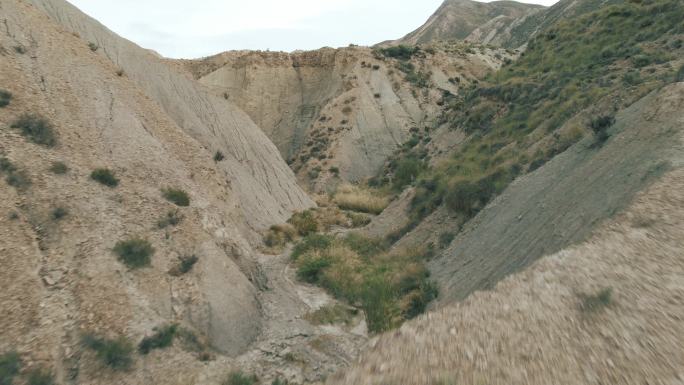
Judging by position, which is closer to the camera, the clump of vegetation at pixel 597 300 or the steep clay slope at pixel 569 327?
the steep clay slope at pixel 569 327

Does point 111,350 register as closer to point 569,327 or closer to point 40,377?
point 40,377

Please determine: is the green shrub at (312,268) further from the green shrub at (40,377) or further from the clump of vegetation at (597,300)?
the clump of vegetation at (597,300)

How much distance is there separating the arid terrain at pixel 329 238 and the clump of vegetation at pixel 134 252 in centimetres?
7

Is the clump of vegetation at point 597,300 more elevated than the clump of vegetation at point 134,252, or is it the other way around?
the clump of vegetation at point 597,300

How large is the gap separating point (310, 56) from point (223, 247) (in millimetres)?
50262

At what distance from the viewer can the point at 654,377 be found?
4980 millimetres

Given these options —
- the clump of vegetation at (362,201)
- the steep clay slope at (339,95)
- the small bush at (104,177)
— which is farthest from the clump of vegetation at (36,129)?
the steep clay slope at (339,95)

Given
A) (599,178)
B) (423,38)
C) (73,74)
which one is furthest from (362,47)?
(423,38)

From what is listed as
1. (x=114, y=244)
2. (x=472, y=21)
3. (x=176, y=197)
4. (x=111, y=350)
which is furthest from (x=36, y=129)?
(x=472, y=21)

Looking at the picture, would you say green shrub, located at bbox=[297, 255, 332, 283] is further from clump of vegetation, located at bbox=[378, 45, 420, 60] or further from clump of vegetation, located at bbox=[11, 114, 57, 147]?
clump of vegetation, located at bbox=[378, 45, 420, 60]

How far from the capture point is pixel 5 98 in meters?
15.3

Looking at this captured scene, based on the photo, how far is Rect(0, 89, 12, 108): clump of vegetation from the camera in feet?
49.5

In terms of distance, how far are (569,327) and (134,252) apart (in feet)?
39.0

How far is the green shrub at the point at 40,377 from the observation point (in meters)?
9.66
